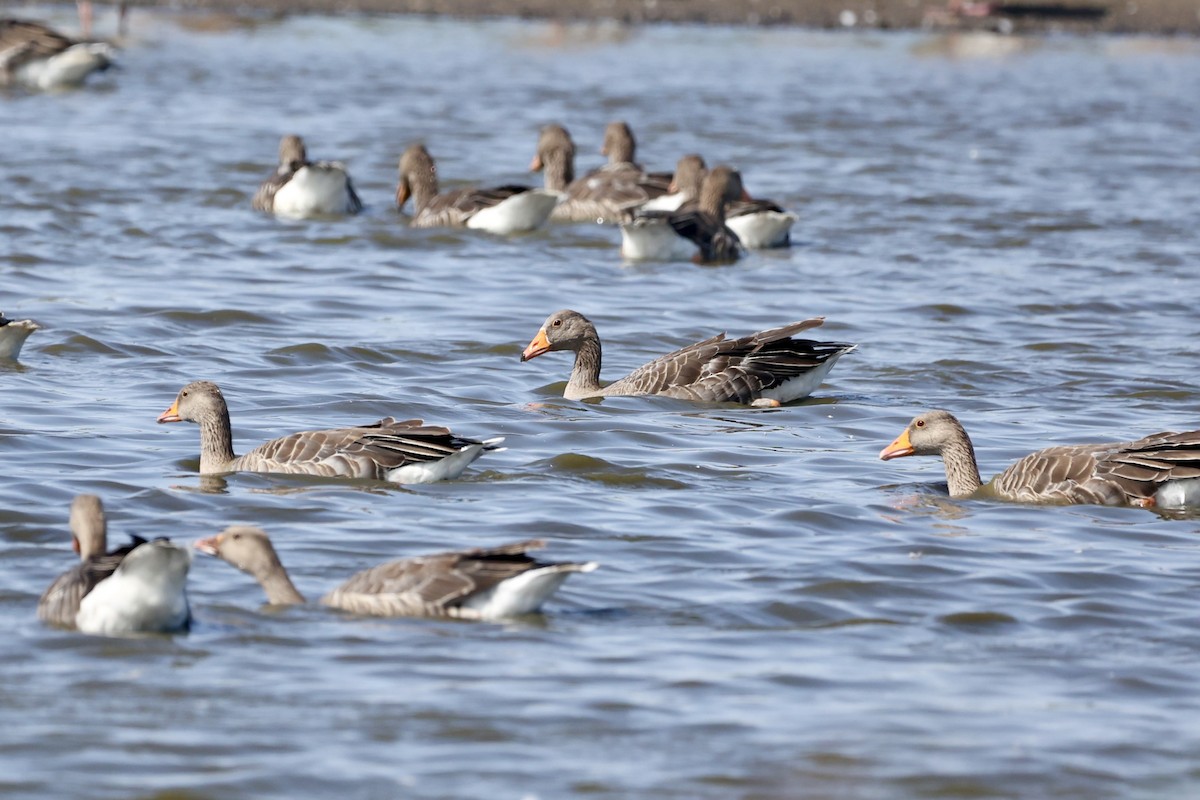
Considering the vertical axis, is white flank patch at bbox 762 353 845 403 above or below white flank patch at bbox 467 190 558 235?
below

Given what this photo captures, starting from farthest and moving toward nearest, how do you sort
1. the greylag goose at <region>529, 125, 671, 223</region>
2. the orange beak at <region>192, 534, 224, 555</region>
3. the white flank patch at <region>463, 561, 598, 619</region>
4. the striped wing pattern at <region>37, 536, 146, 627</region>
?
the greylag goose at <region>529, 125, 671, 223</region>, the orange beak at <region>192, 534, 224, 555</region>, the white flank patch at <region>463, 561, 598, 619</region>, the striped wing pattern at <region>37, 536, 146, 627</region>

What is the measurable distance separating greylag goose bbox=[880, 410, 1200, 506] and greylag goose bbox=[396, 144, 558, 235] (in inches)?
402

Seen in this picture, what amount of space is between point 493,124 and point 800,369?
60.5ft

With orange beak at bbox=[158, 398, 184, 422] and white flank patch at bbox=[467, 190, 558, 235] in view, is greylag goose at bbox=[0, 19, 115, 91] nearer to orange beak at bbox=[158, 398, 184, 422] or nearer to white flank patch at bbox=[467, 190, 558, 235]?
white flank patch at bbox=[467, 190, 558, 235]

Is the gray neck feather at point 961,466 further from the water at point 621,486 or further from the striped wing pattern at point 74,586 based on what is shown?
the striped wing pattern at point 74,586

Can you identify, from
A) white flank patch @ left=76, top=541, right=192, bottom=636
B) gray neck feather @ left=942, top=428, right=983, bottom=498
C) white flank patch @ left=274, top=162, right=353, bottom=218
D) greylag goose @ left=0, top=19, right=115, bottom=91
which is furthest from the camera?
greylag goose @ left=0, top=19, right=115, bottom=91

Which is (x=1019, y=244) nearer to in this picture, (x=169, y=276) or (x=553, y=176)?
(x=553, y=176)

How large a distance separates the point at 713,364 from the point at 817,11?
3662 cm

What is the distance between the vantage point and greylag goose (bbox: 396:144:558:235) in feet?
69.2

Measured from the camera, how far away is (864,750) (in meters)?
7.21

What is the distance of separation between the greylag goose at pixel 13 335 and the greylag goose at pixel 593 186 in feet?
31.2

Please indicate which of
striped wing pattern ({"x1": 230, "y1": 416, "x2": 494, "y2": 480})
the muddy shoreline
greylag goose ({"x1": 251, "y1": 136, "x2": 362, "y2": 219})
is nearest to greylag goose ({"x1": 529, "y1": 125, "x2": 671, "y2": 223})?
greylag goose ({"x1": 251, "y1": 136, "x2": 362, "y2": 219})

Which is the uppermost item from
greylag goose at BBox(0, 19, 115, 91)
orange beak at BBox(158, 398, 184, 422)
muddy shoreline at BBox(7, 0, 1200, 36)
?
muddy shoreline at BBox(7, 0, 1200, 36)

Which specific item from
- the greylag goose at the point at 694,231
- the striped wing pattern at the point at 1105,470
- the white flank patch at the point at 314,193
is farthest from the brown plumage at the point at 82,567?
the white flank patch at the point at 314,193
